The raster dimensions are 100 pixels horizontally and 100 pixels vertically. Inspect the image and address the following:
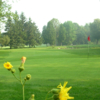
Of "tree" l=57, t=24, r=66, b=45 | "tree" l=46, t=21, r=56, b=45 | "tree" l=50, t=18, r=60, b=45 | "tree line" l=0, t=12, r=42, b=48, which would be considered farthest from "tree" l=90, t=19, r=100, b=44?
"tree line" l=0, t=12, r=42, b=48

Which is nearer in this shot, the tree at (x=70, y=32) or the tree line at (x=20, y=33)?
the tree line at (x=20, y=33)

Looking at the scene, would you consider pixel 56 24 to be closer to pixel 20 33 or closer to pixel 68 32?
pixel 68 32

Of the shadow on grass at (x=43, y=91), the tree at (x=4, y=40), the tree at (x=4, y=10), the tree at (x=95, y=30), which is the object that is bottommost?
the shadow on grass at (x=43, y=91)

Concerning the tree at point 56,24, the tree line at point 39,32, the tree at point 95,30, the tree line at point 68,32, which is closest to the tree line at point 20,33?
the tree line at point 39,32

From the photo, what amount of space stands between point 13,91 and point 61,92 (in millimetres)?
2677

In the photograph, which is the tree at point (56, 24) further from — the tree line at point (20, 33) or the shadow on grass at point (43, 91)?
the shadow on grass at point (43, 91)

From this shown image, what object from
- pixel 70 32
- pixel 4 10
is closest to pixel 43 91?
pixel 4 10

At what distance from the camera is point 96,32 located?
15.3 meters

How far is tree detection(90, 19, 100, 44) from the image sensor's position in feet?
50.1

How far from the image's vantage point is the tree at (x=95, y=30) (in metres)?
15.3

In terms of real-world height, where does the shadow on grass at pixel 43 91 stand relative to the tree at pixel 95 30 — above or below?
below

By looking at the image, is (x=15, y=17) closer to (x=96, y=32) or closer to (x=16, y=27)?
(x=16, y=27)

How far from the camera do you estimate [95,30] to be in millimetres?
15375

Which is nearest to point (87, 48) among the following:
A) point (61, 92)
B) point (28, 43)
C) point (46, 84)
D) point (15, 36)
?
point (28, 43)
